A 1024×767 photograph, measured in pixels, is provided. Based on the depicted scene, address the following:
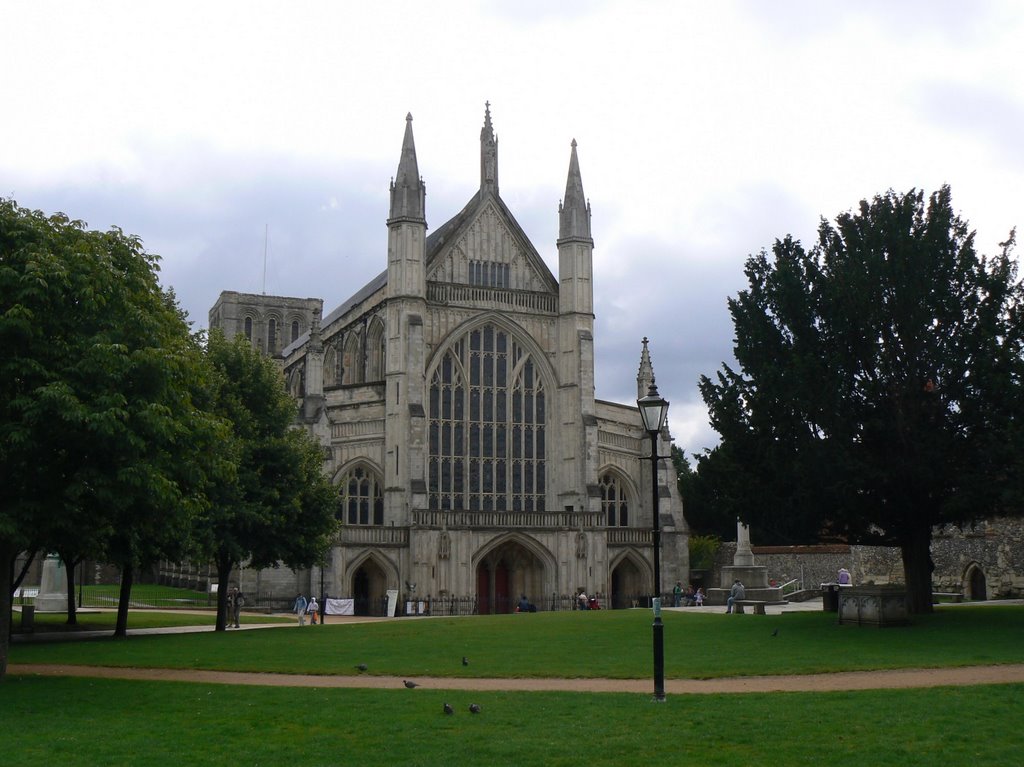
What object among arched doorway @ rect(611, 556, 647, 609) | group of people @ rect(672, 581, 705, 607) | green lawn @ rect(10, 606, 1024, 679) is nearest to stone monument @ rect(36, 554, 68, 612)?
green lawn @ rect(10, 606, 1024, 679)

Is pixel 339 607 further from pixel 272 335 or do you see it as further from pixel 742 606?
pixel 272 335

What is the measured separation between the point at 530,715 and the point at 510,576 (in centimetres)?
4250

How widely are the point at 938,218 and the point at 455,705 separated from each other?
71.8 ft

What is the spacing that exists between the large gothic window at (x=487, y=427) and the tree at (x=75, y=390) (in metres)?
36.3

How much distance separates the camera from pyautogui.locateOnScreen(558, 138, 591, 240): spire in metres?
60.9

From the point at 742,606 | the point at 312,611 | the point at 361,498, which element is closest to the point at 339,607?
the point at 312,611

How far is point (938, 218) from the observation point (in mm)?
31344

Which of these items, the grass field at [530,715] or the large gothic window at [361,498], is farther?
the large gothic window at [361,498]

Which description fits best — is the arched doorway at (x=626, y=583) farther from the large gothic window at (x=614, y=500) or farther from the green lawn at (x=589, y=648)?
the green lawn at (x=589, y=648)

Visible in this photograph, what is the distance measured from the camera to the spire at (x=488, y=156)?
61750 mm

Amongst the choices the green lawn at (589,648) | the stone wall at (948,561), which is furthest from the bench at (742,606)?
the stone wall at (948,561)

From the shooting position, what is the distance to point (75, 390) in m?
19.4

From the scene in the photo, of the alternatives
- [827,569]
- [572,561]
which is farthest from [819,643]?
[827,569]

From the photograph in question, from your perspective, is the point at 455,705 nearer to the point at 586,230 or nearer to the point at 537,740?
the point at 537,740
